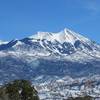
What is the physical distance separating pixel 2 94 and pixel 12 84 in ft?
23.0

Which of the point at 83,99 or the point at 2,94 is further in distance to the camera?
the point at 83,99

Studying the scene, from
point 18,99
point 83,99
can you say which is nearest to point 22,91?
point 18,99

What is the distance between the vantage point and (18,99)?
85.3 metres

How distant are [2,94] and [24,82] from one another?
7144 mm

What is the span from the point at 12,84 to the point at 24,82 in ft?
6.62

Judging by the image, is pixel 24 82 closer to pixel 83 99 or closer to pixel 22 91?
pixel 22 91

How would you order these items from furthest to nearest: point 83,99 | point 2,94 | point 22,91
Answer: point 83,99 → point 22,91 → point 2,94

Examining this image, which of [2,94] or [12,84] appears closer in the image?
[2,94]

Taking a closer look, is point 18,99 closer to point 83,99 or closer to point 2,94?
point 2,94

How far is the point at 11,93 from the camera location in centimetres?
8694

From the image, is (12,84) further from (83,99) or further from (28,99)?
(83,99)

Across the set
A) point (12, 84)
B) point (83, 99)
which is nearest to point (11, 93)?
point (12, 84)

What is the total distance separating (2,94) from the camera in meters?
80.8

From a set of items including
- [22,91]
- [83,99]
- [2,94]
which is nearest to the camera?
[2,94]
